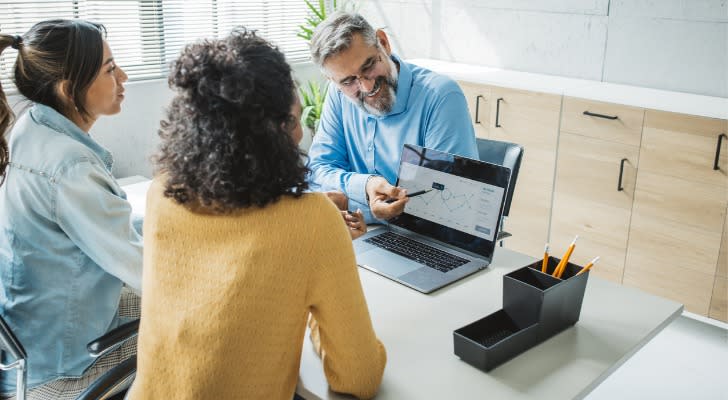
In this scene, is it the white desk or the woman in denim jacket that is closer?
the white desk

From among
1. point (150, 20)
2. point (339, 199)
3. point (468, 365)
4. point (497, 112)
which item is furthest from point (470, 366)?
point (150, 20)

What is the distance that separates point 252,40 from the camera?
129cm

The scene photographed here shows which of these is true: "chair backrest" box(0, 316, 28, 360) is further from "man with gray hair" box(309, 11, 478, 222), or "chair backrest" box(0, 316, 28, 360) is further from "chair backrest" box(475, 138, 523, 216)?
"chair backrest" box(475, 138, 523, 216)

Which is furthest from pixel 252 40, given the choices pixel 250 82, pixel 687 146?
pixel 687 146

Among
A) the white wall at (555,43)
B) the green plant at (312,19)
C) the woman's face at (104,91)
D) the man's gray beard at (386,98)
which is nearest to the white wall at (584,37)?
the white wall at (555,43)

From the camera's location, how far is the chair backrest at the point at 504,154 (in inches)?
100.0

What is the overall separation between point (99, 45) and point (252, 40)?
939mm

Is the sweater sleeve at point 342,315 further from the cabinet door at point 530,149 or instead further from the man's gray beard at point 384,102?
the cabinet door at point 530,149

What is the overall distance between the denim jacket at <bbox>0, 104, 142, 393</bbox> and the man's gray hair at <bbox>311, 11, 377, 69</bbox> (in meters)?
0.91

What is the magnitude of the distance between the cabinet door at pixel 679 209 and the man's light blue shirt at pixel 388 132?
1365 mm

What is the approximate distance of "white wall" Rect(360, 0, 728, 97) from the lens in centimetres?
362

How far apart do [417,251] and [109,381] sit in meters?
0.94

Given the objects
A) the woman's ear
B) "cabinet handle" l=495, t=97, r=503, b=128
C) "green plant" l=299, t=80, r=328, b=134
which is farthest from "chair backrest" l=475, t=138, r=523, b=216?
"green plant" l=299, t=80, r=328, b=134

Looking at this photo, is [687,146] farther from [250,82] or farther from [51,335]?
[51,335]
